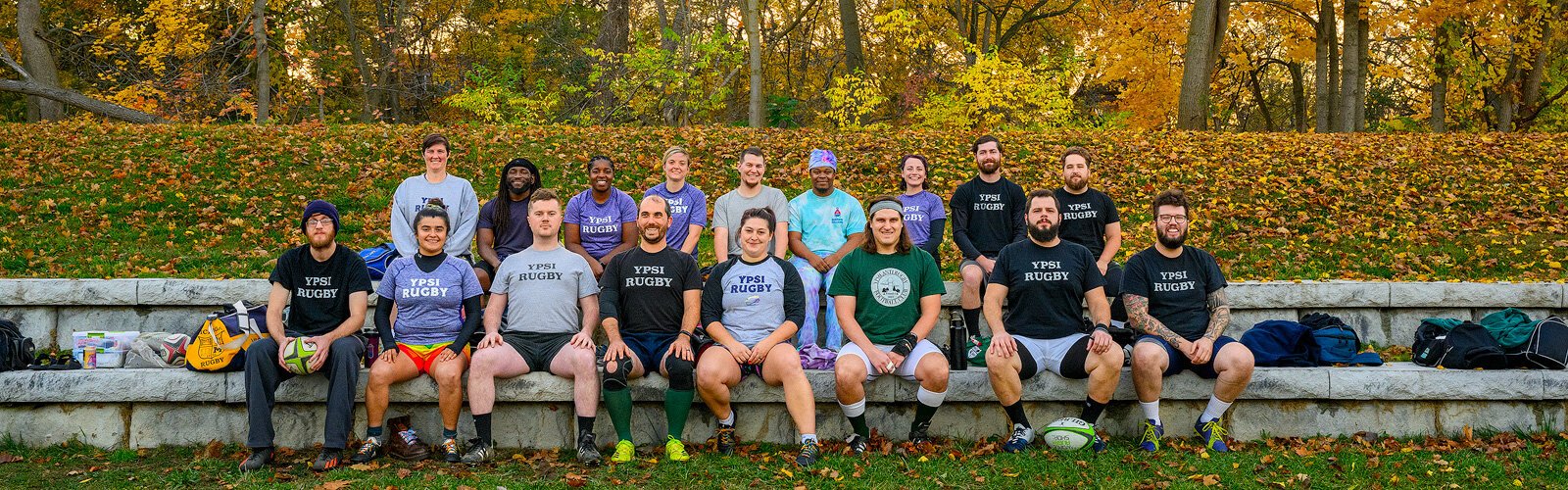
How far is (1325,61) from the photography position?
21.1 meters

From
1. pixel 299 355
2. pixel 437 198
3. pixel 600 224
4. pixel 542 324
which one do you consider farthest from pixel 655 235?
pixel 299 355

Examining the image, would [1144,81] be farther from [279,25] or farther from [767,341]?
[767,341]

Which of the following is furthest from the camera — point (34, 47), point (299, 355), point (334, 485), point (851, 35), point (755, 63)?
point (851, 35)

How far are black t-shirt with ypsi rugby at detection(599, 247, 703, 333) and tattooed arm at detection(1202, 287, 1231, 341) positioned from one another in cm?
283

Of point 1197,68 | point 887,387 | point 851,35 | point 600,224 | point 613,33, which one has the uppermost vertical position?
point 613,33

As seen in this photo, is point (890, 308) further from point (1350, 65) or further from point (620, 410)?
point (1350, 65)

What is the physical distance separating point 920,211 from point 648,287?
2093 millimetres

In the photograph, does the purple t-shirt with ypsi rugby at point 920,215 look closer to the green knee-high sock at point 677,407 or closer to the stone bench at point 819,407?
the stone bench at point 819,407

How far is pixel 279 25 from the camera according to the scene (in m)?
23.2

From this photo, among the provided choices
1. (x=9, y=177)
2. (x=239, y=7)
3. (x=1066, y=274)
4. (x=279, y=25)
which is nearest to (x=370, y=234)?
(x=9, y=177)

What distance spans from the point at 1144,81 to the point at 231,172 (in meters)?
18.5

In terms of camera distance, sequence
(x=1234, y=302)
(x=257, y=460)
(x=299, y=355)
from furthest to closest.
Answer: (x=1234, y=302), (x=299, y=355), (x=257, y=460)

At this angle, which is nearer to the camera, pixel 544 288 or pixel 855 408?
pixel 855 408

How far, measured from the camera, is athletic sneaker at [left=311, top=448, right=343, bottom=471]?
5.51 metres
